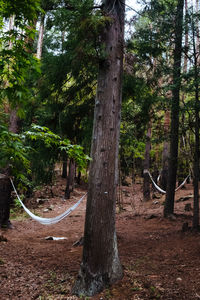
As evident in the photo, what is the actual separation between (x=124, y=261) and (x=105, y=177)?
4.45 feet

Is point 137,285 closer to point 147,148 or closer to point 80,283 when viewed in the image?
point 80,283

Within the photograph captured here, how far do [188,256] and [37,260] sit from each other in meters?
2.19

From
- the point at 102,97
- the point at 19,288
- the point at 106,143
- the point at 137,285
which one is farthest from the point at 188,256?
the point at 102,97

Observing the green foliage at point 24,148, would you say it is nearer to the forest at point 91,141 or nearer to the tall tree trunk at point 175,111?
the forest at point 91,141

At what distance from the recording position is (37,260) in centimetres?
347

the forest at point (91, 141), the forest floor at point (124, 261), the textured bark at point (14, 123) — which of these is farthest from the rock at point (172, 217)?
the textured bark at point (14, 123)

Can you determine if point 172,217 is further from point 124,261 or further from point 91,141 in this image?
point 91,141

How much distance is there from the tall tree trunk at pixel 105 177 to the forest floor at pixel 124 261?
181 mm

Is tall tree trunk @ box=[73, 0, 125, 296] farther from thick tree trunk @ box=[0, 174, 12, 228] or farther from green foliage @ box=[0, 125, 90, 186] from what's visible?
thick tree trunk @ box=[0, 174, 12, 228]

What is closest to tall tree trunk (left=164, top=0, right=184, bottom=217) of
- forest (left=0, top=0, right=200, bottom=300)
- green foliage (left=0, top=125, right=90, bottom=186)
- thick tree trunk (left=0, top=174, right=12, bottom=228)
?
forest (left=0, top=0, right=200, bottom=300)

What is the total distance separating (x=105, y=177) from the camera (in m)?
2.65

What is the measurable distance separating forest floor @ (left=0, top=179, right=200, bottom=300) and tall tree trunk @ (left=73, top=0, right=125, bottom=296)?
18 centimetres

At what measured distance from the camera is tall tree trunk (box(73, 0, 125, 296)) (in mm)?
2543

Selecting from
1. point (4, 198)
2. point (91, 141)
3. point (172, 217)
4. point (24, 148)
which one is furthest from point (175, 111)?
point (4, 198)
